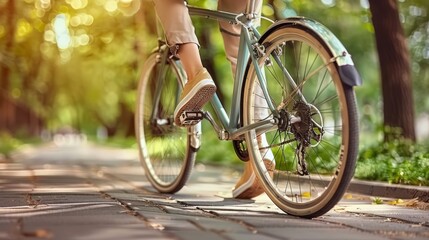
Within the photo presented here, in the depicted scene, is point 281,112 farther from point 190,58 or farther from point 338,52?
→ point 190,58

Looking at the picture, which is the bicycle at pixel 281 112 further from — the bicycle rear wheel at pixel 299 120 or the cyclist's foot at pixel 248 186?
the cyclist's foot at pixel 248 186

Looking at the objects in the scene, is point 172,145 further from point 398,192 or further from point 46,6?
point 46,6

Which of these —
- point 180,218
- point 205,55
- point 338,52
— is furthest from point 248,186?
point 205,55

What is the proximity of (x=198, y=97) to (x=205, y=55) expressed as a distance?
12899mm

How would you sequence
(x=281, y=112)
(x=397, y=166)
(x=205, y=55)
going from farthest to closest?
(x=205, y=55) → (x=397, y=166) → (x=281, y=112)

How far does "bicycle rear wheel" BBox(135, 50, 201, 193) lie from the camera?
6.20 metres

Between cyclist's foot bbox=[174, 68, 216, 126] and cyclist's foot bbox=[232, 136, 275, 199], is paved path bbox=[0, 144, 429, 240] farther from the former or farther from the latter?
cyclist's foot bbox=[174, 68, 216, 126]

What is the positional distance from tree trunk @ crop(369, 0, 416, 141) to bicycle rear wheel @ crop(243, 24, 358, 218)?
5816mm

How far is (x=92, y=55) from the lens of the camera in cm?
2416

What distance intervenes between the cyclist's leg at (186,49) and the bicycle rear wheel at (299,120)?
1.04 ft

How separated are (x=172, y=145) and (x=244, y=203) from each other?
1.22 meters

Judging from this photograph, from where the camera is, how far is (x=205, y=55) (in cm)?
1797

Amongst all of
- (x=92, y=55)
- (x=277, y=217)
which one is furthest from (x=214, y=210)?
(x=92, y=55)

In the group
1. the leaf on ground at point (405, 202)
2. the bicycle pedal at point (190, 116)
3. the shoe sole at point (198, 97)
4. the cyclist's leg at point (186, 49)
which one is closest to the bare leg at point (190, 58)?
the cyclist's leg at point (186, 49)
